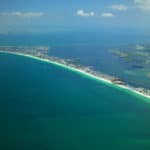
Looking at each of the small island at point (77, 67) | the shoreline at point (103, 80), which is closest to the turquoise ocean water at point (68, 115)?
the shoreline at point (103, 80)

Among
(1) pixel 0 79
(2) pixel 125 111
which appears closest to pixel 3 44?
(1) pixel 0 79

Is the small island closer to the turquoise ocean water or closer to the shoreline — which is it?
the shoreline

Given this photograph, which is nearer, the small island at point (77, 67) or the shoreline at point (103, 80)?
the shoreline at point (103, 80)

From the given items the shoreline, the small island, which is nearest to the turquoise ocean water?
the shoreline

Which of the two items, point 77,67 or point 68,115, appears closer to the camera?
point 68,115

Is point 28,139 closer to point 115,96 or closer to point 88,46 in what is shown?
point 115,96

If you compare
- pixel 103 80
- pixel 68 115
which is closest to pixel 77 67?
pixel 103 80

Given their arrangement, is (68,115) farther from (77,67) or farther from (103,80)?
(77,67)

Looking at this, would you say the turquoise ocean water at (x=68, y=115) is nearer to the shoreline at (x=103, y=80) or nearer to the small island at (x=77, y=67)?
the shoreline at (x=103, y=80)

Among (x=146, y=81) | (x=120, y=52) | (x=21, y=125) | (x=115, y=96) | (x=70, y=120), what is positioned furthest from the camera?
(x=120, y=52)
